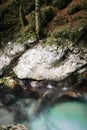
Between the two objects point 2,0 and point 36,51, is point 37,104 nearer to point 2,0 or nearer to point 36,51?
point 36,51

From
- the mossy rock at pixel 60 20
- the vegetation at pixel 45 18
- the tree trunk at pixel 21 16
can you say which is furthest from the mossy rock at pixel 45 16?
the tree trunk at pixel 21 16

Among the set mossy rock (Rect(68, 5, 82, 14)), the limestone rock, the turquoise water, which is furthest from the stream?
mossy rock (Rect(68, 5, 82, 14))

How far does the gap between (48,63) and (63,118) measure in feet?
10.9

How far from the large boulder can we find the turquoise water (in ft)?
6.05

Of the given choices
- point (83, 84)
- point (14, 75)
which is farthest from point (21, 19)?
point (83, 84)

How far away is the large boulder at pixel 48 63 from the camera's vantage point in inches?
498

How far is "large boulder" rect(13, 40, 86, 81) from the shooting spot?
12.6 metres

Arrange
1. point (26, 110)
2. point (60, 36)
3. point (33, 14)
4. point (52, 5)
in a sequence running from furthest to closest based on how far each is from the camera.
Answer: point (52, 5), point (33, 14), point (60, 36), point (26, 110)

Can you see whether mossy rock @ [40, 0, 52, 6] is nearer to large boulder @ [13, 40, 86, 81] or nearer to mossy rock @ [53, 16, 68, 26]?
mossy rock @ [53, 16, 68, 26]

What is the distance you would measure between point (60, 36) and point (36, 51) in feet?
4.42

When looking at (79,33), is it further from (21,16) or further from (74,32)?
(21,16)

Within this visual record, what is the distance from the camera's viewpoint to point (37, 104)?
38.5 feet

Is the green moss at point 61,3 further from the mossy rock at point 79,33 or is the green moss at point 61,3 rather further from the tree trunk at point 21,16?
the mossy rock at point 79,33

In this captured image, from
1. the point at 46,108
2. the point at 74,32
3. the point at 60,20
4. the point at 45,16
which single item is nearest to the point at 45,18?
the point at 45,16
